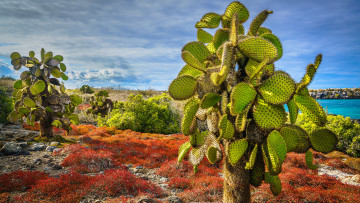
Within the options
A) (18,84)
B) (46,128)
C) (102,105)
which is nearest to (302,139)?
(46,128)

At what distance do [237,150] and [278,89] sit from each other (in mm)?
609

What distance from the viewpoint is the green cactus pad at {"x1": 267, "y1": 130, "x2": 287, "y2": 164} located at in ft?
5.34

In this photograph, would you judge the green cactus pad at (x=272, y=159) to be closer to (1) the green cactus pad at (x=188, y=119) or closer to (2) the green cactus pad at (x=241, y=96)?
(2) the green cactus pad at (x=241, y=96)

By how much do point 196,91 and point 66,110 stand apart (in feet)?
26.3

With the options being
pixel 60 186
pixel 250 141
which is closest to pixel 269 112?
pixel 250 141

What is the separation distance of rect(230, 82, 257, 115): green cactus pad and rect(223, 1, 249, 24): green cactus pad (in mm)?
852

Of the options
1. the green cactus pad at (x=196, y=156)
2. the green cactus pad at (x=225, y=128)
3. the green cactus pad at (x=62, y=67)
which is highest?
the green cactus pad at (x=62, y=67)

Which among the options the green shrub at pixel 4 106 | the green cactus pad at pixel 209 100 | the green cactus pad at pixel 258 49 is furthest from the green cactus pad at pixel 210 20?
the green shrub at pixel 4 106

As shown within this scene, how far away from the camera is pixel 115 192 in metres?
4.03

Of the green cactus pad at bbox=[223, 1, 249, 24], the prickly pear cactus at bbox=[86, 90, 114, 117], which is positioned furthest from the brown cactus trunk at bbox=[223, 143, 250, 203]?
the prickly pear cactus at bbox=[86, 90, 114, 117]

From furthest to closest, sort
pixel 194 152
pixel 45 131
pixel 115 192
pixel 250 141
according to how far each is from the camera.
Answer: pixel 45 131 → pixel 115 192 → pixel 194 152 → pixel 250 141

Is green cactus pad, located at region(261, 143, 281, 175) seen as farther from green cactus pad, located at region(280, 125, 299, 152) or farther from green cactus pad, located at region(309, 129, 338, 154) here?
green cactus pad, located at region(309, 129, 338, 154)

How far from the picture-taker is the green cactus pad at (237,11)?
2.02m

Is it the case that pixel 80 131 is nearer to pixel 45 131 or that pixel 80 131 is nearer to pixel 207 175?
pixel 45 131
